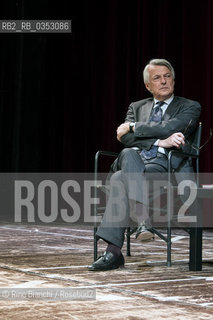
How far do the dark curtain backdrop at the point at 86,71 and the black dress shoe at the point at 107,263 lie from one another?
9.80ft

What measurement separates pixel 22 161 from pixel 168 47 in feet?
7.83

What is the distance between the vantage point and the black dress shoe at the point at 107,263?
280 centimetres

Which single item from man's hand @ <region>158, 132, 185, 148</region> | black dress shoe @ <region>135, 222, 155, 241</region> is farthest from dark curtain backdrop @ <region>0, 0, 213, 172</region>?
black dress shoe @ <region>135, 222, 155, 241</region>

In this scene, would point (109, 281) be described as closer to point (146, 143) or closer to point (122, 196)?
point (122, 196)

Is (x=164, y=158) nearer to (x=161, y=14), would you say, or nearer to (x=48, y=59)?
(x=161, y=14)

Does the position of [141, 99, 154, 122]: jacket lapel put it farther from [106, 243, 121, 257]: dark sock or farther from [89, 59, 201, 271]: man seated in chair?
[106, 243, 121, 257]: dark sock

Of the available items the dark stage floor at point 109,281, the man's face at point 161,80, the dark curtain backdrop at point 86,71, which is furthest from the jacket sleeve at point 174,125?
the dark curtain backdrop at point 86,71

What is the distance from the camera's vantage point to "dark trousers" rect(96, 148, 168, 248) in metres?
2.84

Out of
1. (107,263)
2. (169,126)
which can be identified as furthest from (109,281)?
(169,126)

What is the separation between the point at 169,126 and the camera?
10.1ft

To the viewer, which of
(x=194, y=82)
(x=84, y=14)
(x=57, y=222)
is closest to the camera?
(x=194, y=82)

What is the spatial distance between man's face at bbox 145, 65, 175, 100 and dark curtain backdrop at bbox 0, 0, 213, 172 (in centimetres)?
250

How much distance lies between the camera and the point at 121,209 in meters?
2.86

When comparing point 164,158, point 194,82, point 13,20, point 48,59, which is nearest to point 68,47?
point 48,59
